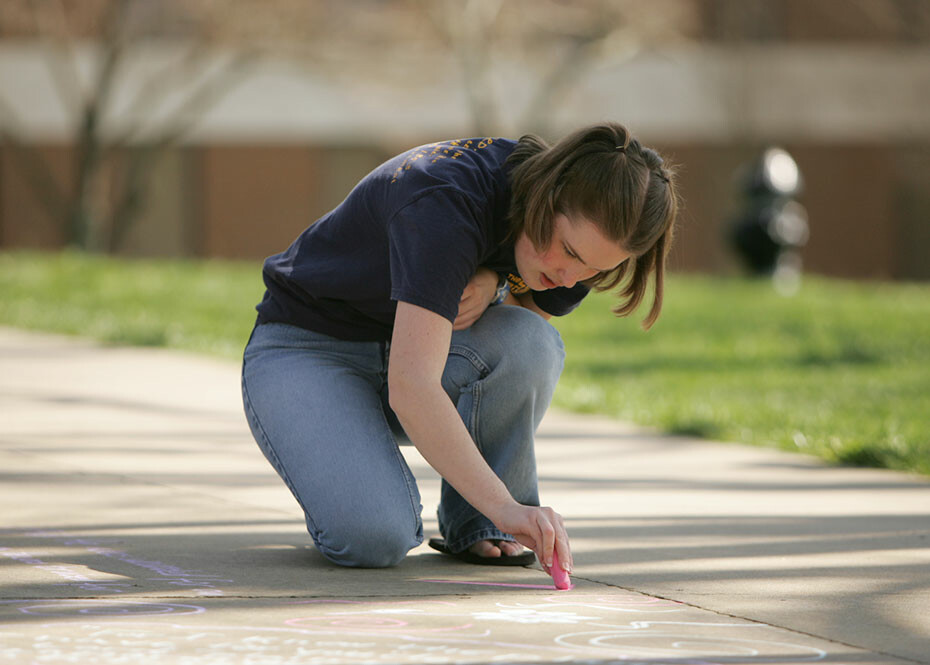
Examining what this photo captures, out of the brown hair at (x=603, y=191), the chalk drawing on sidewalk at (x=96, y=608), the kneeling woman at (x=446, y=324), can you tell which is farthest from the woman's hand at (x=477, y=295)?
the chalk drawing on sidewalk at (x=96, y=608)

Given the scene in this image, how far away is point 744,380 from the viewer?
26.8ft

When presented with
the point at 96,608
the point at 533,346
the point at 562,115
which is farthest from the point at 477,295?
the point at 562,115

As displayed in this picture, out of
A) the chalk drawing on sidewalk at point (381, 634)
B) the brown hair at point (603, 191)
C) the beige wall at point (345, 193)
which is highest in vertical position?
the beige wall at point (345, 193)

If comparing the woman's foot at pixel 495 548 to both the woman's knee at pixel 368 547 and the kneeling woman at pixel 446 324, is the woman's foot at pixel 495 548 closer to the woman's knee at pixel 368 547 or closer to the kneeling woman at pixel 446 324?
the kneeling woman at pixel 446 324

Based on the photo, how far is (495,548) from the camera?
3500 mm

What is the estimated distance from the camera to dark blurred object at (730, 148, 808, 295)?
14.2m

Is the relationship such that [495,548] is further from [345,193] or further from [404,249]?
[345,193]

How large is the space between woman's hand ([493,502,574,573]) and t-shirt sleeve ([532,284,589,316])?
0.84 metres

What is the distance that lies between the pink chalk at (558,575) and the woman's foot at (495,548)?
339 mm

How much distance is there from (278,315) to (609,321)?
7354 millimetres

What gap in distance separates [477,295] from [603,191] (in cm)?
55

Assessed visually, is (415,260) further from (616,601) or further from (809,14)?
(809,14)

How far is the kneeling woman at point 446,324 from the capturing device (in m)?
3.02

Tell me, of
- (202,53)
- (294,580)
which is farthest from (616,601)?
(202,53)
